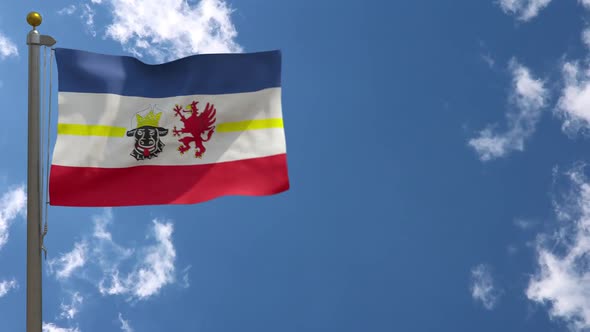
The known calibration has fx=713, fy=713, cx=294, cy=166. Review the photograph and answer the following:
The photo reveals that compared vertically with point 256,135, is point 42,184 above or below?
below

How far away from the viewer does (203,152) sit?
1072 cm

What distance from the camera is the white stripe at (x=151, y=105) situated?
1023 centimetres

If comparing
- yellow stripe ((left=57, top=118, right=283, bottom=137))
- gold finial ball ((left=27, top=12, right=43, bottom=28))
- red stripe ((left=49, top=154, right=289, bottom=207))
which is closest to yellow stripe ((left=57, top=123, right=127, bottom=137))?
yellow stripe ((left=57, top=118, right=283, bottom=137))

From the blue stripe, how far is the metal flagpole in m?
1.08

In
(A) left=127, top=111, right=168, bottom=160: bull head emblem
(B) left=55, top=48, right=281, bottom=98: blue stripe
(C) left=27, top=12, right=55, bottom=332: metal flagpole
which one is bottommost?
(C) left=27, top=12, right=55, bottom=332: metal flagpole

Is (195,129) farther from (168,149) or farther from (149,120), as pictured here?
(149,120)

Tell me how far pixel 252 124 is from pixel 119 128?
198 cm

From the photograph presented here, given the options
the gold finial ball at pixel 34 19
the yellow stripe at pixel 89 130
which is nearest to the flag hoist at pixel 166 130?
the yellow stripe at pixel 89 130

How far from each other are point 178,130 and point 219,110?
699 mm

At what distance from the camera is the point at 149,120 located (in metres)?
10.6

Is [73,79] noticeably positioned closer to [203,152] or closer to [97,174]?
[97,174]

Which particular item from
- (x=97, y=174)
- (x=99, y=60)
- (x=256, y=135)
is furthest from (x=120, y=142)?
(x=256, y=135)

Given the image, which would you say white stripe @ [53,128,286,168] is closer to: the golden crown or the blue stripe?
the golden crown

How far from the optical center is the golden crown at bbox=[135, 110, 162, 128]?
10.5 m
